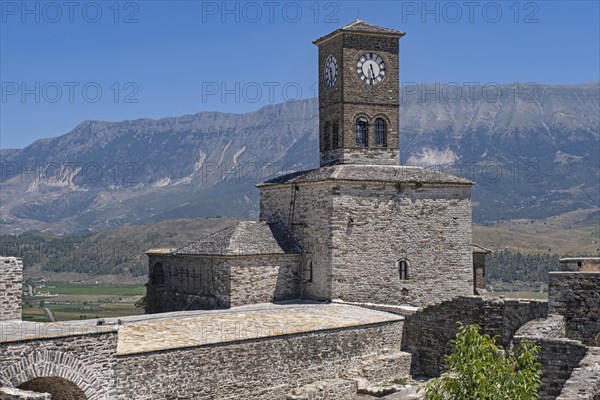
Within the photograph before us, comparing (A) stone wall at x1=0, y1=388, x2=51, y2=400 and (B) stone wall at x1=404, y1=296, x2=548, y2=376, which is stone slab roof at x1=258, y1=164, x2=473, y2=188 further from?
(A) stone wall at x1=0, y1=388, x2=51, y2=400

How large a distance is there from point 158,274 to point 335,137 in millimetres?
9557

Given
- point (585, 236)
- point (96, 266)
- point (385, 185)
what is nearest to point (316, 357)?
point (385, 185)

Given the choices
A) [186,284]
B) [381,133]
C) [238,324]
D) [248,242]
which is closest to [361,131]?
[381,133]

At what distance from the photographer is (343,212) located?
2984cm

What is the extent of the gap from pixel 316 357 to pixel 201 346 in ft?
15.1

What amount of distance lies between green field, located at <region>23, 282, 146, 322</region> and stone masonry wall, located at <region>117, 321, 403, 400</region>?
66.5 metres

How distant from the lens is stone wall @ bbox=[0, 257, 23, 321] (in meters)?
20.6

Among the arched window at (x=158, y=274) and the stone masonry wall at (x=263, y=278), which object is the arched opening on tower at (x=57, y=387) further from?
the arched window at (x=158, y=274)

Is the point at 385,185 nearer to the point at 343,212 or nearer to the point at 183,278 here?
the point at 343,212

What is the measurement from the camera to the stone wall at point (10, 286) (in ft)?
67.7

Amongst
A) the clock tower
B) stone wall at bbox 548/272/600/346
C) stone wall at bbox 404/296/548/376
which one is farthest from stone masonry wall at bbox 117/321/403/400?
the clock tower

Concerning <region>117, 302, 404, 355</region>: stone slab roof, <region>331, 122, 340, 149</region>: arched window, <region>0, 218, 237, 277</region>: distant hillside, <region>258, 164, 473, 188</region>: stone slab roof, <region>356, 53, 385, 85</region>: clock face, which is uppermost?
<region>356, 53, 385, 85</region>: clock face

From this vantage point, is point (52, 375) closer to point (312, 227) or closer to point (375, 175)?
point (312, 227)

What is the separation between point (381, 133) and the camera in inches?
1309
